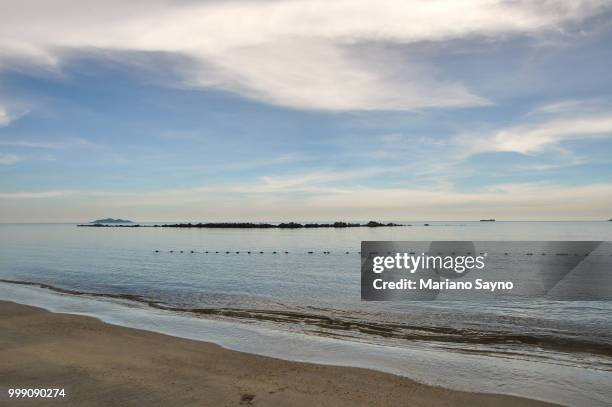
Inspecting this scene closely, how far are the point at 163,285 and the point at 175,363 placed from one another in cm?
1971

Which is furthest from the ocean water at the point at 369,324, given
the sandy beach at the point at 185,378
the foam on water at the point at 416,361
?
the sandy beach at the point at 185,378

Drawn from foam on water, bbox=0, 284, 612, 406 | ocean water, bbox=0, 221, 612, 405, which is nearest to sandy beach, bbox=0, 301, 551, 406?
foam on water, bbox=0, 284, 612, 406

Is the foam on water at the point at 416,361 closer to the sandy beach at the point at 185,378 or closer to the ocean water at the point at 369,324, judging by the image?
the ocean water at the point at 369,324

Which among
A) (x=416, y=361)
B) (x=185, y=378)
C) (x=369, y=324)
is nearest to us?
(x=185, y=378)

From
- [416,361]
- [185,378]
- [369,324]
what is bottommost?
[369,324]

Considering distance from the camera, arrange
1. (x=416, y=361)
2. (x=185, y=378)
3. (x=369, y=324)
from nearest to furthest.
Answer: (x=185, y=378), (x=416, y=361), (x=369, y=324)

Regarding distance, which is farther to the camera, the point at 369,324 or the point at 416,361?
the point at 369,324

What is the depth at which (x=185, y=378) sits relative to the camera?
10.2m

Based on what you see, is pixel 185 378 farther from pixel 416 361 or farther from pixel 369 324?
pixel 369 324

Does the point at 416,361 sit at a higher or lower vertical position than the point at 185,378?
lower

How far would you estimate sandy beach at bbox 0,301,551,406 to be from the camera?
8.98m

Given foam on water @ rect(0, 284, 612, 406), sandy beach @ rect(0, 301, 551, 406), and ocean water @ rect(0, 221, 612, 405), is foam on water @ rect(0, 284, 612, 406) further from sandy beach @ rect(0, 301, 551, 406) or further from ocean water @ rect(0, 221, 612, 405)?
sandy beach @ rect(0, 301, 551, 406)

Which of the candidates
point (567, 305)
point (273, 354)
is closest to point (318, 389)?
point (273, 354)

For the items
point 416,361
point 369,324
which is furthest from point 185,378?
point 369,324
